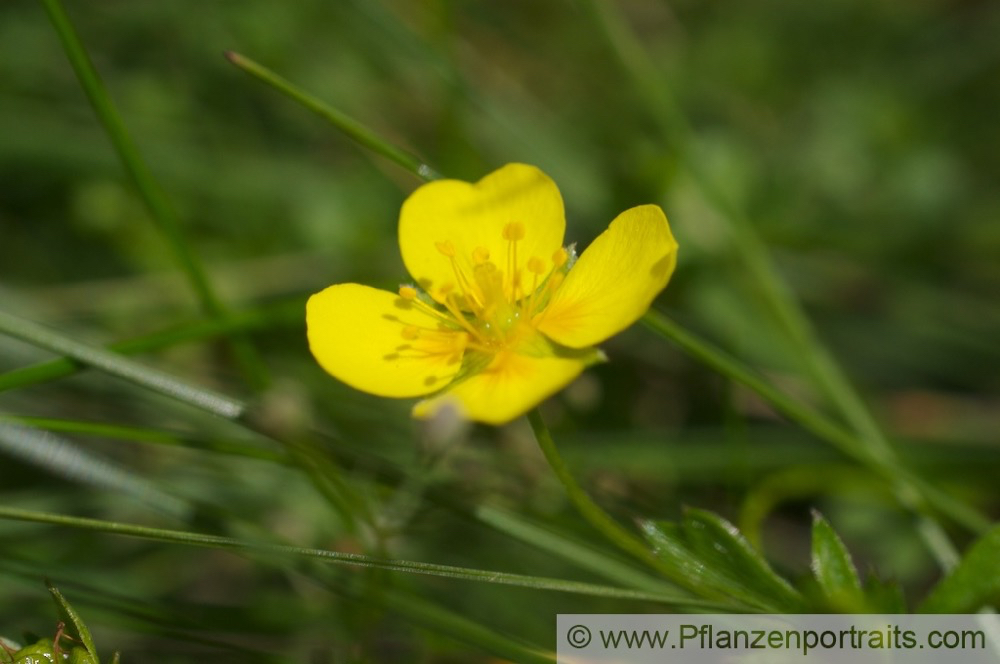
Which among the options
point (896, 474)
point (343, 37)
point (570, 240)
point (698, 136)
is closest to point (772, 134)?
point (698, 136)

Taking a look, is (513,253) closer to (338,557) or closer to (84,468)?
(338,557)

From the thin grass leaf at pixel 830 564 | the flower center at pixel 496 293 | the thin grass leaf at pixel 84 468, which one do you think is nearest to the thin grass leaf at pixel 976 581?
the thin grass leaf at pixel 830 564

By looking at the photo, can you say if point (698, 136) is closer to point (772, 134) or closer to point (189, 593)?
point (772, 134)

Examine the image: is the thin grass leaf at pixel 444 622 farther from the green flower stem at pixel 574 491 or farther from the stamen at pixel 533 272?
the stamen at pixel 533 272

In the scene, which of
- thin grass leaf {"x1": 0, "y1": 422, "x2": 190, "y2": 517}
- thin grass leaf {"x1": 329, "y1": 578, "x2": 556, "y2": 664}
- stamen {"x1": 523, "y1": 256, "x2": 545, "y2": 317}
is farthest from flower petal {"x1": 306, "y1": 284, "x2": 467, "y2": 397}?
thin grass leaf {"x1": 0, "y1": 422, "x2": 190, "y2": 517}

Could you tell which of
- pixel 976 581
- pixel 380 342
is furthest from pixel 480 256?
pixel 976 581

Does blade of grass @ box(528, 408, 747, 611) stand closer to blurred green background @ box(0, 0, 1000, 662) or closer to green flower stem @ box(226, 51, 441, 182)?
blurred green background @ box(0, 0, 1000, 662)
